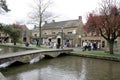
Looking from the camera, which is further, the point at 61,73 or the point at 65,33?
the point at 65,33

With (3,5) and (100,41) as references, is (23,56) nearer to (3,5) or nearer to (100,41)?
(3,5)

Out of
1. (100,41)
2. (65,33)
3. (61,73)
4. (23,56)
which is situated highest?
(65,33)

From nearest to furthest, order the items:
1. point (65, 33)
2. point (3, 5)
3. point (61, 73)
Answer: point (61, 73) → point (3, 5) → point (65, 33)

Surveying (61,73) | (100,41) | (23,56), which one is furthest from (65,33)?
(61,73)

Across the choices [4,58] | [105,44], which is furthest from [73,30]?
[4,58]

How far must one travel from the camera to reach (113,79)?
11.9 m

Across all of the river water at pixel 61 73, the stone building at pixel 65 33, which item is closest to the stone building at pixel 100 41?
the stone building at pixel 65 33

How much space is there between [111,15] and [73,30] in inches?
855

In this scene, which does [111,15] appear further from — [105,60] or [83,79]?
[83,79]

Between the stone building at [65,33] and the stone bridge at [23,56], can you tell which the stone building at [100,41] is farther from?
the stone bridge at [23,56]

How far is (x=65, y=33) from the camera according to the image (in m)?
45.2

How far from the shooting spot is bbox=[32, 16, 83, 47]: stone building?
40.9m

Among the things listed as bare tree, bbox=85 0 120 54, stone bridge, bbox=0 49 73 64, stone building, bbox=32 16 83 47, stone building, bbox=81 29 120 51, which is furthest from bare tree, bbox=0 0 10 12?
stone building, bbox=32 16 83 47

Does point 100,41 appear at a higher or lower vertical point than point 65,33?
lower
